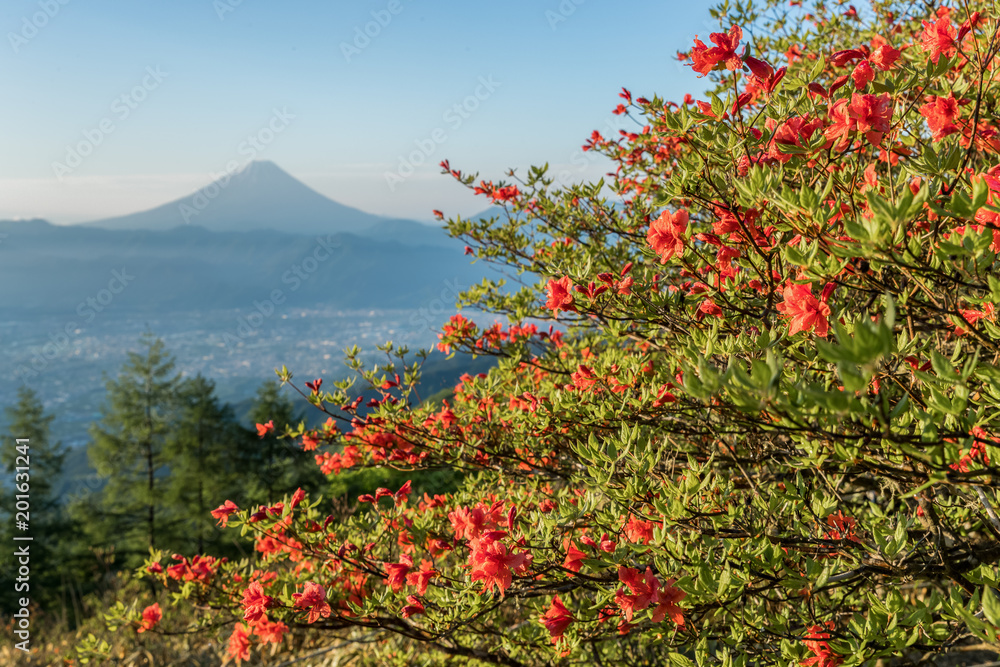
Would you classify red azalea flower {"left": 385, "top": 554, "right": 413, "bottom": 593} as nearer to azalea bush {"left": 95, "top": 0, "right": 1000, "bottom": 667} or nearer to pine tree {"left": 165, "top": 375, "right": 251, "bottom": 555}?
azalea bush {"left": 95, "top": 0, "right": 1000, "bottom": 667}

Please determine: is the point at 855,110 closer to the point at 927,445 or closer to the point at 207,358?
the point at 927,445

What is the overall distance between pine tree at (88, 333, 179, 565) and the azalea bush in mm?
17276

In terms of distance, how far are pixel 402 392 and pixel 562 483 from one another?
1190 mm

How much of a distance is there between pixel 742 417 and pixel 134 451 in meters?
20.7

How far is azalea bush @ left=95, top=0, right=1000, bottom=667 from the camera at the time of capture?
3.49 feet

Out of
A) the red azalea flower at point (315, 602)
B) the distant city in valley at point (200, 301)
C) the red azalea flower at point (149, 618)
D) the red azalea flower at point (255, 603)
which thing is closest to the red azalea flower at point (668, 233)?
the red azalea flower at point (315, 602)

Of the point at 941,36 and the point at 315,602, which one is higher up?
the point at 941,36

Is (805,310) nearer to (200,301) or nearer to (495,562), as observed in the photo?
(495,562)

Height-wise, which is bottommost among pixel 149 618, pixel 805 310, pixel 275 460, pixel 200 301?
pixel 275 460

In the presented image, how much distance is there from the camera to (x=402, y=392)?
2.72m

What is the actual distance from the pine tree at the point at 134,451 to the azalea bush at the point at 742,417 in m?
17.3

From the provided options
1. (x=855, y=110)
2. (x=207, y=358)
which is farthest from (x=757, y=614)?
(x=207, y=358)

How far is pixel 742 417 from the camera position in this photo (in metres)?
1.34

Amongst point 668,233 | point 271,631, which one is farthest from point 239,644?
point 668,233
